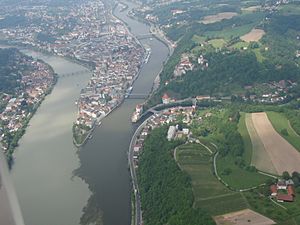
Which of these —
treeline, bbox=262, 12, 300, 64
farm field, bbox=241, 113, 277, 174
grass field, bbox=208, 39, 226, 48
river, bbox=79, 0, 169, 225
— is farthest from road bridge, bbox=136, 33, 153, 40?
farm field, bbox=241, 113, 277, 174

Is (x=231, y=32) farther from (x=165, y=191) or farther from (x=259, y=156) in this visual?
(x=165, y=191)

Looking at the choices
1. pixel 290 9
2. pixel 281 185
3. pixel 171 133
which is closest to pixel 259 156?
pixel 281 185

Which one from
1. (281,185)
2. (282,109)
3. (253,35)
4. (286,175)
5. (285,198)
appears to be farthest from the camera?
(253,35)

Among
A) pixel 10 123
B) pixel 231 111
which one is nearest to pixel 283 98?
pixel 231 111

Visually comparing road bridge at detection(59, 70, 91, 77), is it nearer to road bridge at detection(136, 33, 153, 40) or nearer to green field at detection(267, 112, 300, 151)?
road bridge at detection(136, 33, 153, 40)

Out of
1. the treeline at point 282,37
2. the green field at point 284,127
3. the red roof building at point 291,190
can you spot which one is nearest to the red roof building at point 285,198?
the red roof building at point 291,190

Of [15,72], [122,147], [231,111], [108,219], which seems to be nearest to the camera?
[108,219]

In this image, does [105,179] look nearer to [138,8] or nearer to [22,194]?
[22,194]

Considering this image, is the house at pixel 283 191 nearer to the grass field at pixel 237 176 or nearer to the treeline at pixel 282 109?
the grass field at pixel 237 176
